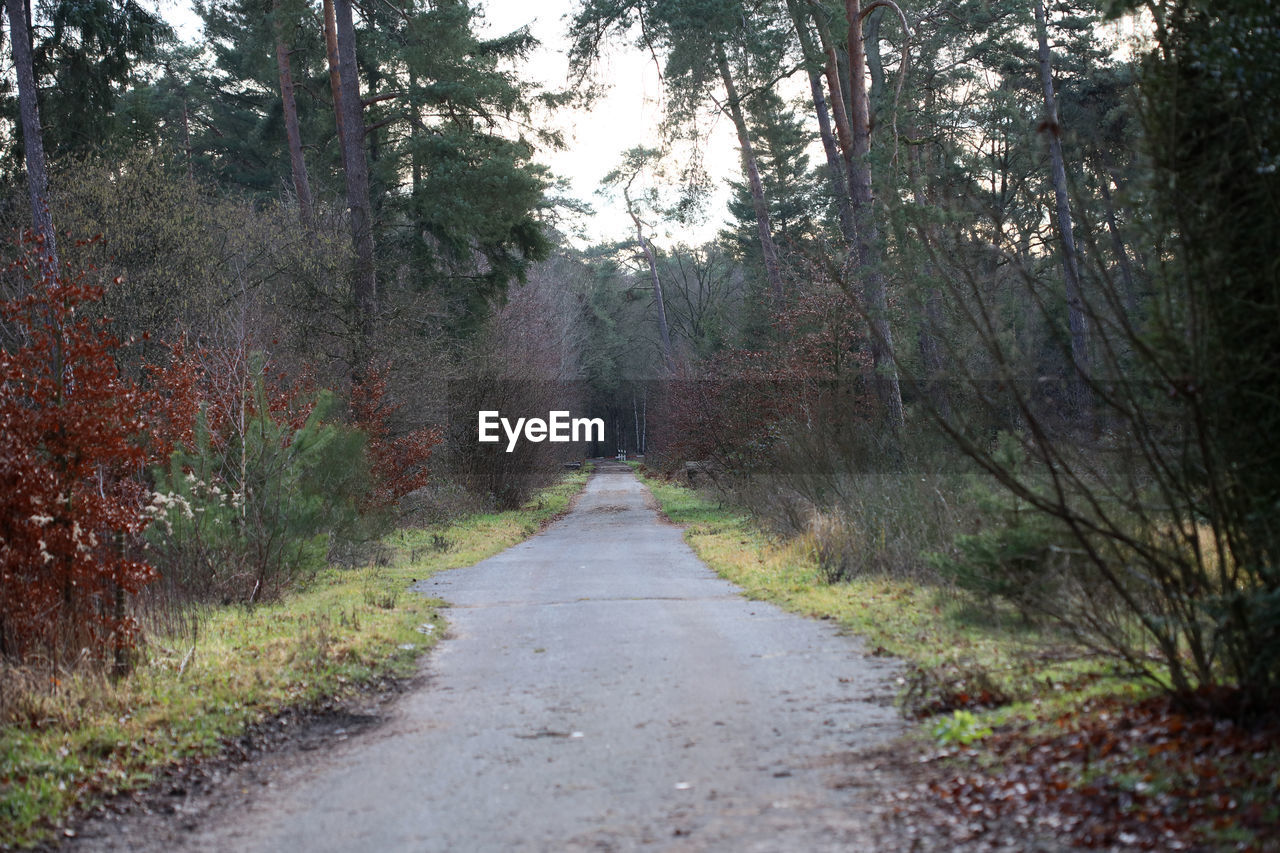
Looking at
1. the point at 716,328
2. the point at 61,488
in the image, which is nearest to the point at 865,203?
the point at 61,488

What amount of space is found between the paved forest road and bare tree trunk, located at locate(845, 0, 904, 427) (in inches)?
371

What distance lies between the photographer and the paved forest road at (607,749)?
4688mm

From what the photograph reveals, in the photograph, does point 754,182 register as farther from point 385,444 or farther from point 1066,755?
point 1066,755

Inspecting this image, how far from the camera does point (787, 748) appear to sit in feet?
18.8

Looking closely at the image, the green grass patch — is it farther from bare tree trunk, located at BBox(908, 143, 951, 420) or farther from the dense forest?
bare tree trunk, located at BBox(908, 143, 951, 420)

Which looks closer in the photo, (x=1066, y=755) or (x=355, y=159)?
(x=1066, y=755)

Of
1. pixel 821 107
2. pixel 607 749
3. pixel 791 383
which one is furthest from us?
pixel 821 107

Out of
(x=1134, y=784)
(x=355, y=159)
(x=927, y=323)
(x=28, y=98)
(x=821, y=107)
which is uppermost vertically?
(x=821, y=107)

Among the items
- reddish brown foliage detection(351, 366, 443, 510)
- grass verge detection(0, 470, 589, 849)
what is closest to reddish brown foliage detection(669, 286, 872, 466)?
reddish brown foliage detection(351, 366, 443, 510)

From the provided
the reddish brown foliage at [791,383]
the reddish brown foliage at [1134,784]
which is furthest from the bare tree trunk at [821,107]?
the reddish brown foliage at [1134,784]

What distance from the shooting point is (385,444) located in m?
20.7

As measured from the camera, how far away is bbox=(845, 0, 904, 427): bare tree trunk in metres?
18.7

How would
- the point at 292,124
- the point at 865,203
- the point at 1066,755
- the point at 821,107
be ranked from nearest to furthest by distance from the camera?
the point at 1066,755
the point at 865,203
the point at 821,107
the point at 292,124

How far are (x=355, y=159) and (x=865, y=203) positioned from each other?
1161 centimetres
